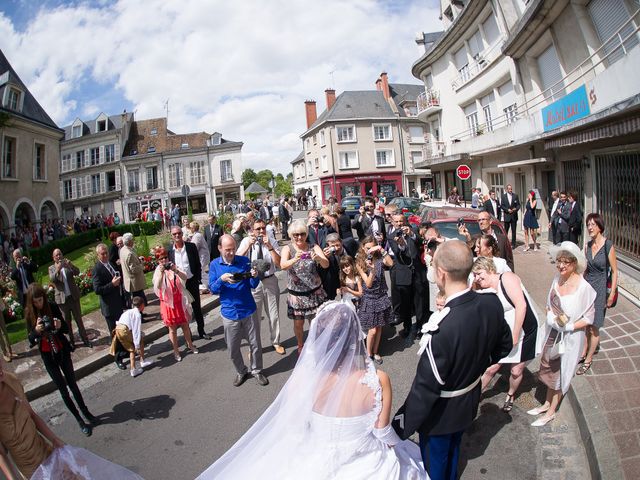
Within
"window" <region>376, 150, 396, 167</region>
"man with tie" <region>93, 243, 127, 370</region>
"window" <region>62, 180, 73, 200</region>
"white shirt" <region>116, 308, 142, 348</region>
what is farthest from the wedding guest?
"window" <region>62, 180, 73, 200</region>

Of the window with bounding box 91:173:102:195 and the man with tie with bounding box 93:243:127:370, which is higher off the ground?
the window with bounding box 91:173:102:195

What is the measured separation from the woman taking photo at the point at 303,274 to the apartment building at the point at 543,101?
5519 millimetres

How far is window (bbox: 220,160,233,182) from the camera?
44.7m

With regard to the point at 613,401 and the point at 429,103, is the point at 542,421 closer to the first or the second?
the point at 613,401

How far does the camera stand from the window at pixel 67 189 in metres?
47.3

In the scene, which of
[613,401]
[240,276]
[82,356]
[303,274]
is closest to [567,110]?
[613,401]

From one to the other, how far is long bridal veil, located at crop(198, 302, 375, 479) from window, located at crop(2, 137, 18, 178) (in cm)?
2752

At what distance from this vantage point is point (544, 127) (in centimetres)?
1213

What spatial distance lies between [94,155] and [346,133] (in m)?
29.2

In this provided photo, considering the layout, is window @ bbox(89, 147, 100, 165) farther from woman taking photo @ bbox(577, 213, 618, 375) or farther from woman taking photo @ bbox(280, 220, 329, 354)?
woman taking photo @ bbox(577, 213, 618, 375)

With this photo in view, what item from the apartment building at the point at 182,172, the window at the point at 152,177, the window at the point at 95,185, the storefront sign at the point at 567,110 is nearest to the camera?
the storefront sign at the point at 567,110

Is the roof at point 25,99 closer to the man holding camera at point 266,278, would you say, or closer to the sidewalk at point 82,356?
the sidewalk at point 82,356

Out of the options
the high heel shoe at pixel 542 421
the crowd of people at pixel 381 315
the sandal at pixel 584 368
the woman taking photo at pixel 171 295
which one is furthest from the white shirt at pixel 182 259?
the sandal at pixel 584 368

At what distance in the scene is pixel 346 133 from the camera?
132ft
